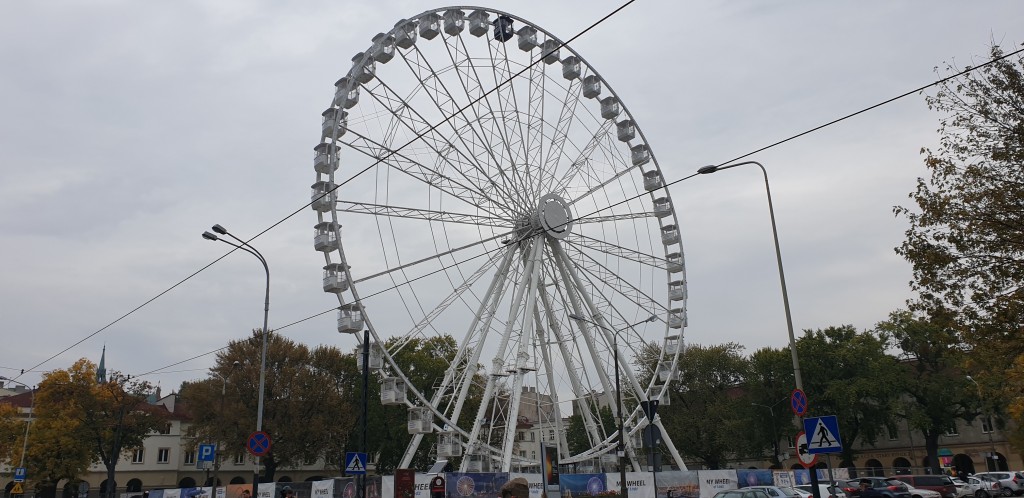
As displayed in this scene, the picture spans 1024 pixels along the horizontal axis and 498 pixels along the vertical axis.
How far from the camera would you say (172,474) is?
6875 cm

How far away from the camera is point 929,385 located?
57031mm

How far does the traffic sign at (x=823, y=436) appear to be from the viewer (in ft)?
45.6

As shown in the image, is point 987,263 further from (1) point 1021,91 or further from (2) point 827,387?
(2) point 827,387

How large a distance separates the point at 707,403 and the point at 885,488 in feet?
104

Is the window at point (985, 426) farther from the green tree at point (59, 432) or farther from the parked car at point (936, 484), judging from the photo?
the green tree at point (59, 432)

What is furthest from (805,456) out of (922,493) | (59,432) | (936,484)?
(59,432)

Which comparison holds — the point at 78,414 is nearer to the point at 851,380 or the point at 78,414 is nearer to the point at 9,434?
the point at 9,434

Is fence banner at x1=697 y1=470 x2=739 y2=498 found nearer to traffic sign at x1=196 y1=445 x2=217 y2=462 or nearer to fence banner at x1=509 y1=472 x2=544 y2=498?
fence banner at x1=509 y1=472 x2=544 y2=498

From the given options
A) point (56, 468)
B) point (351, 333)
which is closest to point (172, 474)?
point (56, 468)

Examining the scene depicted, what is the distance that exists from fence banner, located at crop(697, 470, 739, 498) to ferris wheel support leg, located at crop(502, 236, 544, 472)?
330 inches

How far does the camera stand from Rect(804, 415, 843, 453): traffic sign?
547 inches

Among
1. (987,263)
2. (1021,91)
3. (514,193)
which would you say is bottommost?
(987,263)

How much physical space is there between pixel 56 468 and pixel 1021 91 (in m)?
60.1

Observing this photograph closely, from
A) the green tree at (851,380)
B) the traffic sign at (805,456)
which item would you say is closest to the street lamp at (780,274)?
the traffic sign at (805,456)
